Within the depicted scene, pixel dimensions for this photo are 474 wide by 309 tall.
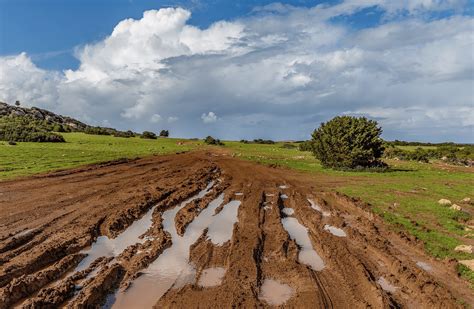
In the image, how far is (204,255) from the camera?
11.8m

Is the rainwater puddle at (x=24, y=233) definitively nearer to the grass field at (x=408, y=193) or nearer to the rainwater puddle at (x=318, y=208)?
the rainwater puddle at (x=318, y=208)

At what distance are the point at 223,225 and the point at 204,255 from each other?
3997 mm

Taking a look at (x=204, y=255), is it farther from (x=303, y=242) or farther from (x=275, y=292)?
(x=303, y=242)

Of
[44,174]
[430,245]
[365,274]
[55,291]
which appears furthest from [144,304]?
[44,174]

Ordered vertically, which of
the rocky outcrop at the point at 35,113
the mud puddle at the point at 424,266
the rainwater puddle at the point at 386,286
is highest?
the rocky outcrop at the point at 35,113

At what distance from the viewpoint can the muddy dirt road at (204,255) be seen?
29.7 feet

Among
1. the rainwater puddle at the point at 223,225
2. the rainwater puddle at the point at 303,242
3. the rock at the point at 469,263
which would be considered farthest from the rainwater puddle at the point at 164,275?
the rock at the point at 469,263

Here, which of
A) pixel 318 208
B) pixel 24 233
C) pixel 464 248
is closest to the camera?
pixel 464 248

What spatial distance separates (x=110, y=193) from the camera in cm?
2158

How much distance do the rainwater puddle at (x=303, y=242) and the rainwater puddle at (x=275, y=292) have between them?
5.81 ft

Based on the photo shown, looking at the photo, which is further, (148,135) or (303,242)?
(148,135)

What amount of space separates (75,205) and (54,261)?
7.66 m

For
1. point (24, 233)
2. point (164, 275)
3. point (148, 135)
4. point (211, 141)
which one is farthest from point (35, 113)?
point (164, 275)

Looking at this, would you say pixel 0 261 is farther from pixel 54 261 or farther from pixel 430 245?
pixel 430 245
